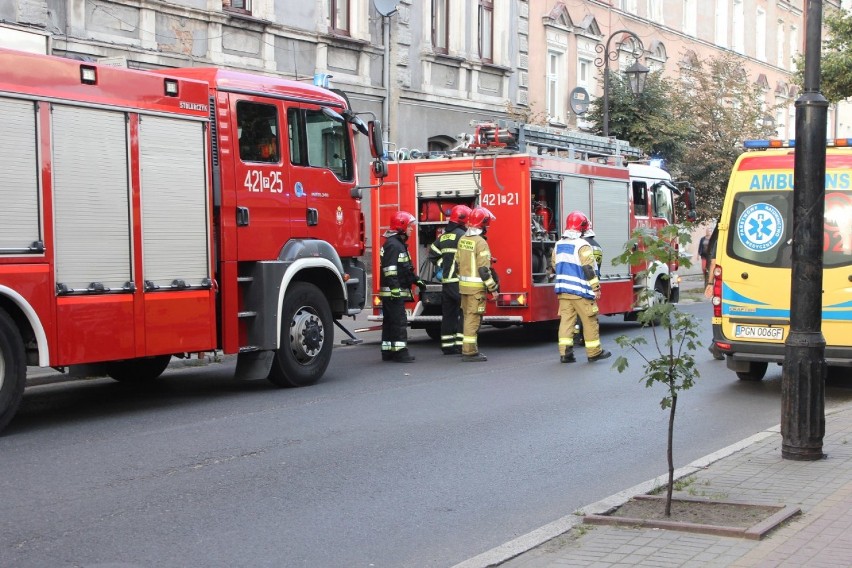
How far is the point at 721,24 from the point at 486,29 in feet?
60.3

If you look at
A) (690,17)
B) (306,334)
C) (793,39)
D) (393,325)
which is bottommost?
(393,325)

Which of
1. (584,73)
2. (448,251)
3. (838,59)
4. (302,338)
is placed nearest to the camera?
(302,338)

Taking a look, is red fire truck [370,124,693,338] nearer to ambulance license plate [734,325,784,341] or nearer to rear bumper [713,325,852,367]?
rear bumper [713,325,852,367]

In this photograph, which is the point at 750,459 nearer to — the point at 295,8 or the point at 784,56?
the point at 295,8

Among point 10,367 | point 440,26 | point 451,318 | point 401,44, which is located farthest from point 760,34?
point 10,367

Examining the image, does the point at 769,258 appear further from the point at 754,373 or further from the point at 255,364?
the point at 255,364

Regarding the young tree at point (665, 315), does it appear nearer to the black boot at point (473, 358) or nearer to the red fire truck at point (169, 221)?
the red fire truck at point (169, 221)

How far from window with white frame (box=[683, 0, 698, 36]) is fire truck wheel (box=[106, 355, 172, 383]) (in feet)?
104

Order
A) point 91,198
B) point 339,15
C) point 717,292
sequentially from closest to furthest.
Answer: point 91,198 → point 717,292 → point 339,15

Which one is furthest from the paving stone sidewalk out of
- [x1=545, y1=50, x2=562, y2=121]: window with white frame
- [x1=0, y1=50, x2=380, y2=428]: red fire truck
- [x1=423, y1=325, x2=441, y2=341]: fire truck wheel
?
[x1=545, y1=50, x2=562, y2=121]: window with white frame

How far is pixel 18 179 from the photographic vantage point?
8531 millimetres

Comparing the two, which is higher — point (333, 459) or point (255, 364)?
point (255, 364)

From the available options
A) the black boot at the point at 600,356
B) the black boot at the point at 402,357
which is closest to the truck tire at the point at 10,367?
the black boot at the point at 402,357

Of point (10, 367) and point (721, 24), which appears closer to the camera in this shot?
point (10, 367)
